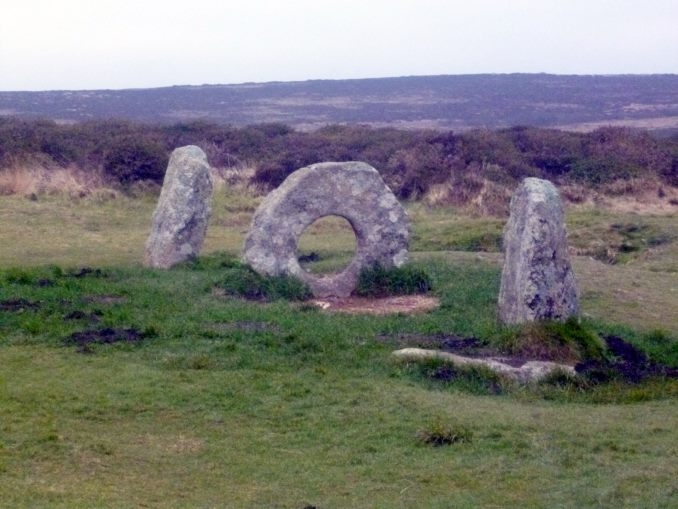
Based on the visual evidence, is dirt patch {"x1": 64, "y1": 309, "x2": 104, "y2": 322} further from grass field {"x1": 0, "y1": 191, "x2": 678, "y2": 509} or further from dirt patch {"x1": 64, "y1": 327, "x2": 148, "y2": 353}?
dirt patch {"x1": 64, "y1": 327, "x2": 148, "y2": 353}

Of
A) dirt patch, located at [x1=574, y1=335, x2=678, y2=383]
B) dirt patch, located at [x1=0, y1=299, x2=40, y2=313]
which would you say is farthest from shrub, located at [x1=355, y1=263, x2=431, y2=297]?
dirt patch, located at [x1=0, y1=299, x2=40, y2=313]

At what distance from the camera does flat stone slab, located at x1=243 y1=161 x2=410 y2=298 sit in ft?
55.0

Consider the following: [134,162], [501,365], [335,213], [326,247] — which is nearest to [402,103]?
[134,162]

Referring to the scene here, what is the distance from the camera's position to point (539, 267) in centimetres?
1337

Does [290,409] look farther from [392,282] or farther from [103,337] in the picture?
[392,282]

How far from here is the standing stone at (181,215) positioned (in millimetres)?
18938

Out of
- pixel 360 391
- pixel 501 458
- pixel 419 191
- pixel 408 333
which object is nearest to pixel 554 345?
pixel 408 333

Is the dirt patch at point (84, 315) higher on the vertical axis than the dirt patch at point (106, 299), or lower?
higher

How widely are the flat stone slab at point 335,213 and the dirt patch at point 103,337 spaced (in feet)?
12.9

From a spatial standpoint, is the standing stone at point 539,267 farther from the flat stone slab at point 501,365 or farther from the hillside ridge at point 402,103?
the hillside ridge at point 402,103

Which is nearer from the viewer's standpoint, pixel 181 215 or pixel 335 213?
pixel 335 213

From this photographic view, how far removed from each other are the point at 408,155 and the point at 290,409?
84.7 feet

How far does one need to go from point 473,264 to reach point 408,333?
17.4ft

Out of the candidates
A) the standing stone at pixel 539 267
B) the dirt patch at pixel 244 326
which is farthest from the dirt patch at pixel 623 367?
the dirt patch at pixel 244 326
